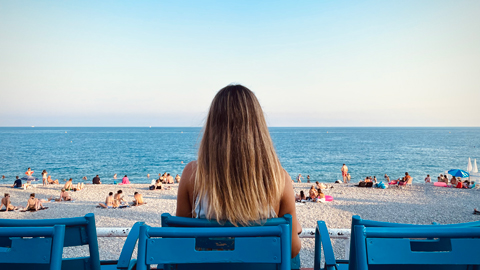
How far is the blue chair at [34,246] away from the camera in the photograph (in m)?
1.10

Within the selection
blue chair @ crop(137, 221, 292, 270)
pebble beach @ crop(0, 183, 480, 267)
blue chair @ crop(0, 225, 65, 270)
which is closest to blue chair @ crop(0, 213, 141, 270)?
blue chair @ crop(0, 225, 65, 270)

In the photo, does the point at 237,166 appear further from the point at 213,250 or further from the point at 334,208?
the point at 334,208

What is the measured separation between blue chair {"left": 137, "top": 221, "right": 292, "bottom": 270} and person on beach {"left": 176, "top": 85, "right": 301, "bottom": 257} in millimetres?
317

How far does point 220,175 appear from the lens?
1474mm

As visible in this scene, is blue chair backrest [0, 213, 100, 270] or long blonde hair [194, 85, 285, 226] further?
long blonde hair [194, 85, 285, 226]

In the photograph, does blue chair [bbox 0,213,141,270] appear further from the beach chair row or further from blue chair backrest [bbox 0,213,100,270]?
the beach chair row

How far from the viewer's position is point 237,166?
147cm

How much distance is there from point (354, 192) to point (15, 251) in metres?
15.6

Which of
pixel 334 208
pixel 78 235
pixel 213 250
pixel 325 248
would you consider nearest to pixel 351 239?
pixel 325 248

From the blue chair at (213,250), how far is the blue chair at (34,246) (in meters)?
0.35

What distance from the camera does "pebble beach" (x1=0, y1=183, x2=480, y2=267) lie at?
9266 mm

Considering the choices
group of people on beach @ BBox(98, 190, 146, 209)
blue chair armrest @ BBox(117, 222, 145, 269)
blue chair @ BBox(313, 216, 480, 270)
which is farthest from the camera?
group of people on beach @ BBox(98, 190, 146, 209)

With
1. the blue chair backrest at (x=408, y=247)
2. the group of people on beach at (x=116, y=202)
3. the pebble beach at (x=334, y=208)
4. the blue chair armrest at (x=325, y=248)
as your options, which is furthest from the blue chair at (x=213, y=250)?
the group of people on beach at (x=116, y=202)

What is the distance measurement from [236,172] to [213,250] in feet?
1.59
